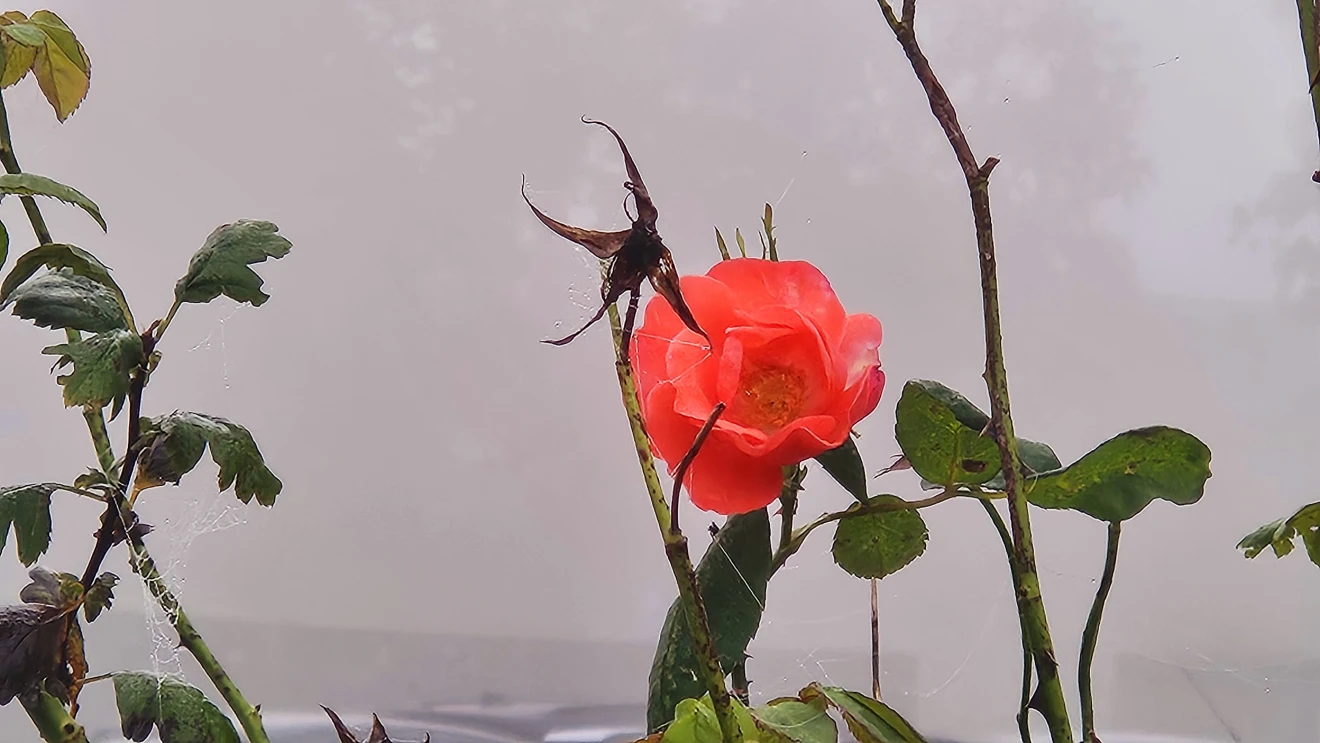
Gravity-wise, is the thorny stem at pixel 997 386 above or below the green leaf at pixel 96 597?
above

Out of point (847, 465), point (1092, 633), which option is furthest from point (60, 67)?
point (1092, 633)

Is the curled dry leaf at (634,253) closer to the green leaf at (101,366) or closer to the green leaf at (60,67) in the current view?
the green leaf at (101,366)

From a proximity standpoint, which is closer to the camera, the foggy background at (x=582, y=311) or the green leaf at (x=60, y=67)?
the green leaf at (x=60, y=67)

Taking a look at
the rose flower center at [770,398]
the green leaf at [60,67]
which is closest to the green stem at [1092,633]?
the rose flower center at [770,398]

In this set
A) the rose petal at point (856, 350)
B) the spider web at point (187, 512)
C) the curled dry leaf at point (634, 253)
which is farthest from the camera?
the spider web at point (187, 512)

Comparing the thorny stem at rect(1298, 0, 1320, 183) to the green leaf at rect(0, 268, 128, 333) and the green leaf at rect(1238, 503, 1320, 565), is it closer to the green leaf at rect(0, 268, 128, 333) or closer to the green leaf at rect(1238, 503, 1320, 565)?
the green leaf at rect(1238, 503, 1320, 565)

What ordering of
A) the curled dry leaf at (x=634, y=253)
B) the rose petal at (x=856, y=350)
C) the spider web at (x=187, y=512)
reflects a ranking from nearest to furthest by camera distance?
the curled dry leaf at (x=634, y=253) → the rose petal at (x=856, y=350) → the spider web at (x=187, y=512)

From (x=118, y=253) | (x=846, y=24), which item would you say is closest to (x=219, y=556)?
(x=118, y=253)

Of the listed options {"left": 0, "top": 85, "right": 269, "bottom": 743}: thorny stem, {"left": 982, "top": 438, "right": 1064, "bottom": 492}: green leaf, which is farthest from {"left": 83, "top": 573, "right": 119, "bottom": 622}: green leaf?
{"left": 982, "top": 438, "right": 1064, "bottom": 492}: green leaf
